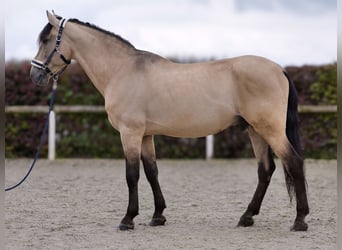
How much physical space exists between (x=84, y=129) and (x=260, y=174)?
644cm

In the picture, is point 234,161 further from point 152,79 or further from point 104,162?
point 152,79

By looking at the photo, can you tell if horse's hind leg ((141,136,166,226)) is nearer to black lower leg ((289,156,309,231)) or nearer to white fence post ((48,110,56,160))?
black lower leg ((289,156,309,231))

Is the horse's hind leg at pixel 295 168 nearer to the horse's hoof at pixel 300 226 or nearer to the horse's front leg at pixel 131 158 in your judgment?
the horse's hoof at pixel 300 226

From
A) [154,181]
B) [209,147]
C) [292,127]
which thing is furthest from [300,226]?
[209,147]

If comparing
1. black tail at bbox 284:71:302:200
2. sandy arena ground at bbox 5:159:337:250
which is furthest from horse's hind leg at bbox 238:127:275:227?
black tail at bbox 284:71:302:200

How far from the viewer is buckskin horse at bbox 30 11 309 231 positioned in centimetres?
534

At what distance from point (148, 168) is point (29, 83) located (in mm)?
6396

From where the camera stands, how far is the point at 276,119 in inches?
209

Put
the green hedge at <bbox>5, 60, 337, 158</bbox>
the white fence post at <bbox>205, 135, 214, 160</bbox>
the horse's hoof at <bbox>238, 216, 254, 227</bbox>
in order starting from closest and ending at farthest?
the horse's hoof at <bbox>238, 216, 254, 227</bbox>
the white fence post at <bbox>205, 135, 214, 160</bbox>
the green hedge at <bbox>5, 60, 337, 158</bbox>

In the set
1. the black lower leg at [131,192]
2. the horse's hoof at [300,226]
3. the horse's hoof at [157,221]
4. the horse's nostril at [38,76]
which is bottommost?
the horse's hoof at [157,221]

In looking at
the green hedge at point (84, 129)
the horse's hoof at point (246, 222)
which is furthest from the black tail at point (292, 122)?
the green hedge at point (84, 129)

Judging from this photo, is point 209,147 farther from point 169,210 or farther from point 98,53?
point 98,53

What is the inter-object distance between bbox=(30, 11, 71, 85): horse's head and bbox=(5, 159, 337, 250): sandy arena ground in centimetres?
140

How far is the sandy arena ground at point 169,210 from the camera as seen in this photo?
4965 mm
